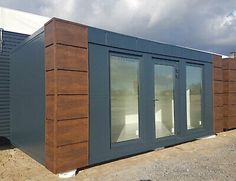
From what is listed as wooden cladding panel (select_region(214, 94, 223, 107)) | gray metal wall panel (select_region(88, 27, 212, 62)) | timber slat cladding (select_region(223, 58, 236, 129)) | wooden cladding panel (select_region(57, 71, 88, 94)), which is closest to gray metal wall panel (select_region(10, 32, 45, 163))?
wooden cladding panel (select_region(57, 71, 88, 94))

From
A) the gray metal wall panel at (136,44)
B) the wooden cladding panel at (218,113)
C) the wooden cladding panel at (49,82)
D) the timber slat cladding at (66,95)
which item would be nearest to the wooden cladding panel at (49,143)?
the timber slat cladding at (66,95)

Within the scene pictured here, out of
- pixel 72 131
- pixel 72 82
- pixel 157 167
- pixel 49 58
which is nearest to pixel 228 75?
pixel 157 167

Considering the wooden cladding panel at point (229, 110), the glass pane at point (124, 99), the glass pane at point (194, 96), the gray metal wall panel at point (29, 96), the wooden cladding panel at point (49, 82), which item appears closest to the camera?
the wooden cladding panel at point (49, 82)

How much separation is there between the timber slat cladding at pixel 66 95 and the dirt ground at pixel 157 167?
1.38 feet

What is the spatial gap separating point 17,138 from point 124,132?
3.55m

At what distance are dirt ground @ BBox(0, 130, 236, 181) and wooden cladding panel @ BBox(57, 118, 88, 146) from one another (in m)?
0.68

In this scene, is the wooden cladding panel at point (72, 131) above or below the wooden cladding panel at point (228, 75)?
below

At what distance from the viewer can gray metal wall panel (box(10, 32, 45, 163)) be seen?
632 cm

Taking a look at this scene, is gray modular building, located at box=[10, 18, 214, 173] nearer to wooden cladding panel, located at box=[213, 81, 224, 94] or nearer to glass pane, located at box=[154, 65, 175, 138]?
glass pane, located at box=[154, 65, 175, 138]

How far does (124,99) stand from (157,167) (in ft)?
5.95

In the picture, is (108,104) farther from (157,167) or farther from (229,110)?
(229,110)

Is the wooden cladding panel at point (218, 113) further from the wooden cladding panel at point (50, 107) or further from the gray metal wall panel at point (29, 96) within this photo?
the wooden cladding panel at point (50, 107)

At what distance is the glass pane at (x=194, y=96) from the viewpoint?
29.8 ft

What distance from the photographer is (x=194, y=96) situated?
9.41m
